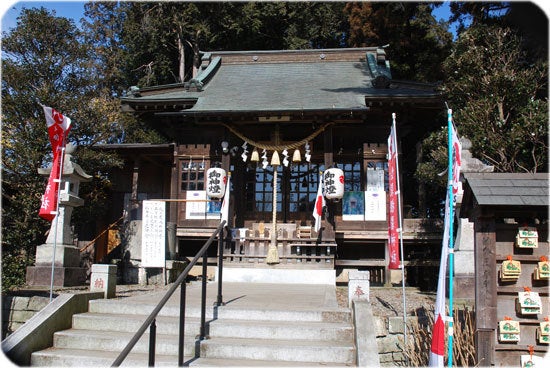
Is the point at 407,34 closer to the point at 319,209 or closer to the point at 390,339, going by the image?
the point at 319,209

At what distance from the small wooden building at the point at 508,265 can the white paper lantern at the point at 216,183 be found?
816 cm

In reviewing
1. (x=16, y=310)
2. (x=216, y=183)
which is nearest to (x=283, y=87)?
(x=216, y=183)

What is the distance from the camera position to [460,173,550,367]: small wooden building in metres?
5.85

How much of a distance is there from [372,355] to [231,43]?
79.6ft

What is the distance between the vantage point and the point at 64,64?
14.4 meters

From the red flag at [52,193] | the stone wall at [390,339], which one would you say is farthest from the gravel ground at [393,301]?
the red flag at [52,193]

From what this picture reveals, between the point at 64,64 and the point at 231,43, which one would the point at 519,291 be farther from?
the point at 231,43

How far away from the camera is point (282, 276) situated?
A: 12.3m

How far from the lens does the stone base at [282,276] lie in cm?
1224

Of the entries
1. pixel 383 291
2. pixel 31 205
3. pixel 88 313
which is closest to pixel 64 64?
pixel 31 205

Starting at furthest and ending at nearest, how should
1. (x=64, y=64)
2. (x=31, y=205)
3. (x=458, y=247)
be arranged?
1. (x=64, y=64)
2. (x=31, y=205)
3. (x=458, y=247)

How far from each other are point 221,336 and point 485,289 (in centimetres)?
332

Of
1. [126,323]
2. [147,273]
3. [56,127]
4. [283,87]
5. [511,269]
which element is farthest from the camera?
[283,87]

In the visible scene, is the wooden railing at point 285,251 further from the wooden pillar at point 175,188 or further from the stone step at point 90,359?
the stone step at point 90,359
